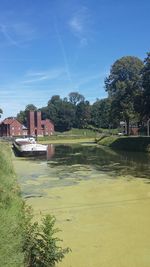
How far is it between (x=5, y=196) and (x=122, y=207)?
482 centimetres

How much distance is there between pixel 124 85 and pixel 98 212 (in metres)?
52.3

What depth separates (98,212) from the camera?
1465 cm

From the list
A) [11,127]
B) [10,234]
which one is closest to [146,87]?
[10,234]

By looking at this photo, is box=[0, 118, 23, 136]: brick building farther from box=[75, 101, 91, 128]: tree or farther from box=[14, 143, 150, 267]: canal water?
box=[14, 143, 150, 267]: canal water

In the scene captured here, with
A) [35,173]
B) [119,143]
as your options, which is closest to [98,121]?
[119,143]

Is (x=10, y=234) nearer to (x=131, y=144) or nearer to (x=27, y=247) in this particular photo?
(x=27, y=247)

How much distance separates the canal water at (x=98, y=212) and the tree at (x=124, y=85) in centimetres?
3972

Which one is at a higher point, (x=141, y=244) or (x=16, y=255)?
(x=16, y=255)

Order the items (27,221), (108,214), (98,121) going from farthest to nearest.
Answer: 1. (98,121)
2. (108,214)
3. (27,221)

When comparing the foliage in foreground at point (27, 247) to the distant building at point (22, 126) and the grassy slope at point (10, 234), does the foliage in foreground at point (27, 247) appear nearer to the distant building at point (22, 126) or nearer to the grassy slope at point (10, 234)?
the grassy slope at point (10, 234)

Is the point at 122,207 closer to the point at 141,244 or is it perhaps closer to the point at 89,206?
the point at 89,206

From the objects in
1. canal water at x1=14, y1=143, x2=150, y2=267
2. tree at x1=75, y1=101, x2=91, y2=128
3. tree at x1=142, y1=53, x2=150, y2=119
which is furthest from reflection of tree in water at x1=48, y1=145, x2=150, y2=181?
tree at x1=75, y1=101, x2=91, y2=128

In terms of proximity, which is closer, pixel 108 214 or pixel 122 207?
pixel 108 214

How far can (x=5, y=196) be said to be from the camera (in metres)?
13.0
